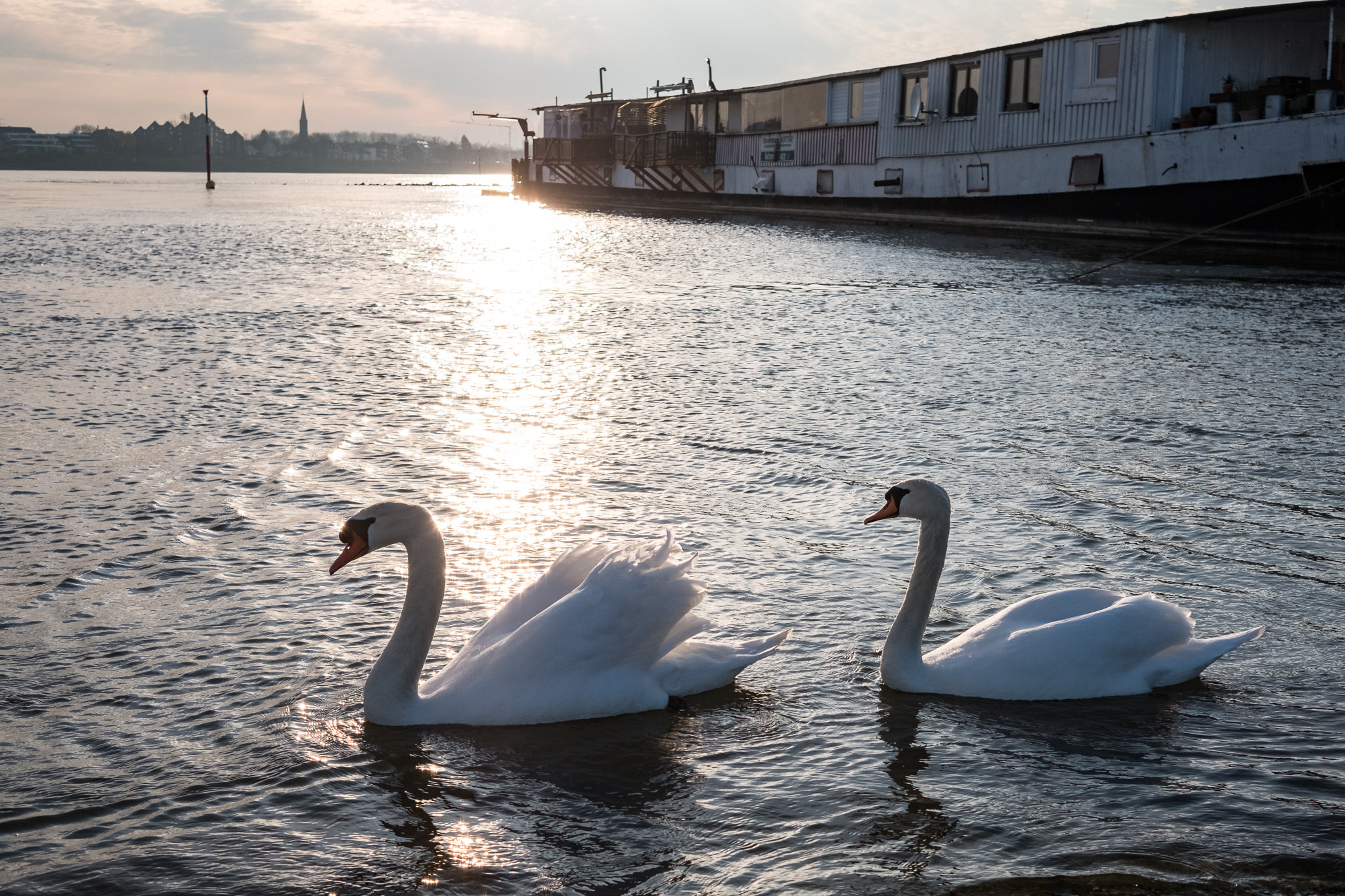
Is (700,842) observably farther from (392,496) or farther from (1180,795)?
(392,496)

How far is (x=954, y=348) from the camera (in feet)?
46.4

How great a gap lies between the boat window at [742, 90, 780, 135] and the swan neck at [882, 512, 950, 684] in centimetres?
4800

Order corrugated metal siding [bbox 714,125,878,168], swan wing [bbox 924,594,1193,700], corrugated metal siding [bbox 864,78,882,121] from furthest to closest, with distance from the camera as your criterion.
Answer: corrugated metal siding [bbox 864,78,882,121]
corrugated metal siding [bbox 714,125,878,168]
swan wing [bbox 924,594,1193,700]

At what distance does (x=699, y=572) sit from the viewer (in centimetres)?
647

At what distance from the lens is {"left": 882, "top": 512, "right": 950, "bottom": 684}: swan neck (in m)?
5.02

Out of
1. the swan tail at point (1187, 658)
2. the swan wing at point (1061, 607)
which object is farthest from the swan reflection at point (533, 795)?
the swan tail at point (1187, 658)

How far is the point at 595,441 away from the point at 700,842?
18.7ft

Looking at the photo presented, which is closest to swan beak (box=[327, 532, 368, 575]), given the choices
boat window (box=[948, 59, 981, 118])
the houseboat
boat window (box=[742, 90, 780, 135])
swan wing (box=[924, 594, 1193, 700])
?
swan wing (box=[924, 594, 1193, 700])

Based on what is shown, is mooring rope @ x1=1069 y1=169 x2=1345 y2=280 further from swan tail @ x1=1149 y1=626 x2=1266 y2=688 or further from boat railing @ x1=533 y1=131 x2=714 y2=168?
boat railing @ x1=533 y1=131 x2=714 y2=168

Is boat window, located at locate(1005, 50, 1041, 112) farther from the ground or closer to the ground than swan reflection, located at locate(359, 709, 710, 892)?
farther from the ground

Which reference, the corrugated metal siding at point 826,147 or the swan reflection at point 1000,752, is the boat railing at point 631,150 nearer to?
the corrugated metal siding at point 826,147

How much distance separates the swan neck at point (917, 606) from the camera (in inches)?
198

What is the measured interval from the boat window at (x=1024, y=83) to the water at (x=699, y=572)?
64.5 feet

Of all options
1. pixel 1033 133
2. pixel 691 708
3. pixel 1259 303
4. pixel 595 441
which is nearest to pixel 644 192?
pixel 1033 133
